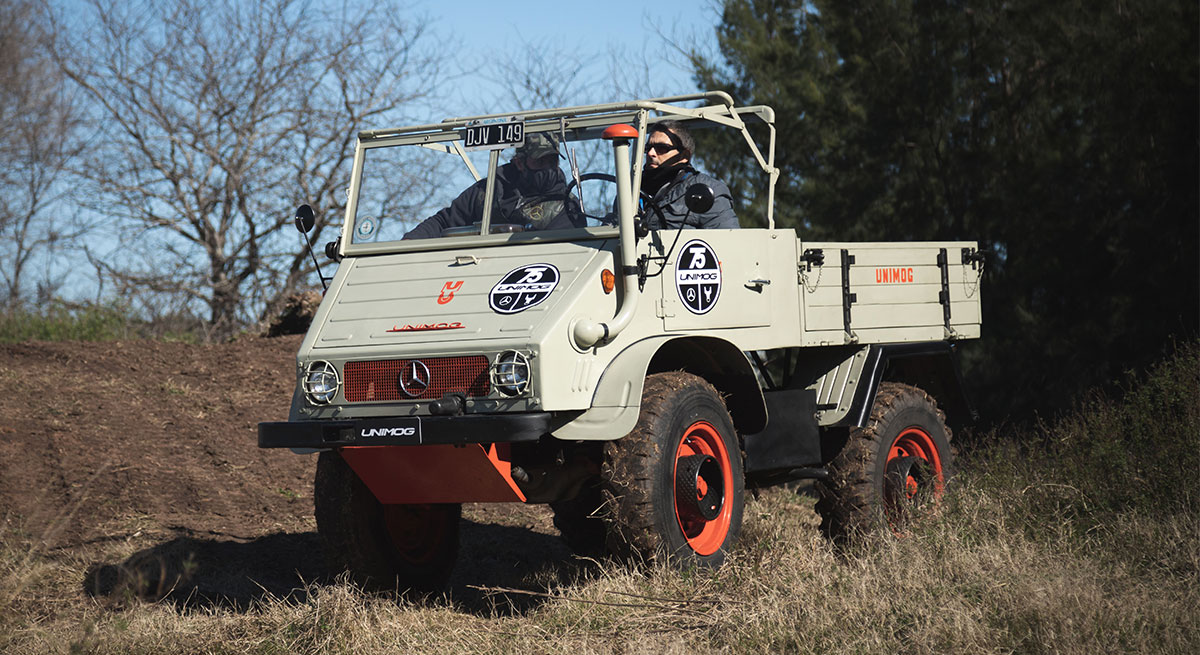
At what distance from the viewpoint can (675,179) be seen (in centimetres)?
683

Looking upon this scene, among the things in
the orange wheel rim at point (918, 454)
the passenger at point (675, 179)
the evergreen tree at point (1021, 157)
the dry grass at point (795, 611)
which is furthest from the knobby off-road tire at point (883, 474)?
the evergreen tree at point (1021, 157)

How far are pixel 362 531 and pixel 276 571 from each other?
5.47ft

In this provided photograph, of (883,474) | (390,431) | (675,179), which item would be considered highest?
(675,179)

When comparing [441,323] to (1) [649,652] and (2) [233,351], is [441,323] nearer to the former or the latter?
(1) [649,652]

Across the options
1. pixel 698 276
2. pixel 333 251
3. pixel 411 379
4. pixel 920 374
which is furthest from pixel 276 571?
pixel 920 374

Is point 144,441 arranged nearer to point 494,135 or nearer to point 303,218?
point 303,218

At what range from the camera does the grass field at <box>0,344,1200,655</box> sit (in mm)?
4824

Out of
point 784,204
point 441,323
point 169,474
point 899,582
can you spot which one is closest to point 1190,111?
point 784,204

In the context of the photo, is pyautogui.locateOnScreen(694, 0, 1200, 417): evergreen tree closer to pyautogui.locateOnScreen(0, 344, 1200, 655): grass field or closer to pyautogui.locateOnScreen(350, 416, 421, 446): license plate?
pyautogui.locateOnScreen(0, 344, 1200, 655): grass field

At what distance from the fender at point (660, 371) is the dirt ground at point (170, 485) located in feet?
5.51

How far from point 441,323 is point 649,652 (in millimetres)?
1782

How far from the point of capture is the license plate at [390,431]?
5320mm

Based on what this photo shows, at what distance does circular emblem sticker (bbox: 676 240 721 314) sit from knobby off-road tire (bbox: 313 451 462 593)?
1859mm

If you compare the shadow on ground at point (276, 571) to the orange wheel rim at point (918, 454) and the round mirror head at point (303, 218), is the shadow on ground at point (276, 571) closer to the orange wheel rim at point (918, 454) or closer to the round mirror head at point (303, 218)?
the round mirror head at point (303, 218)
